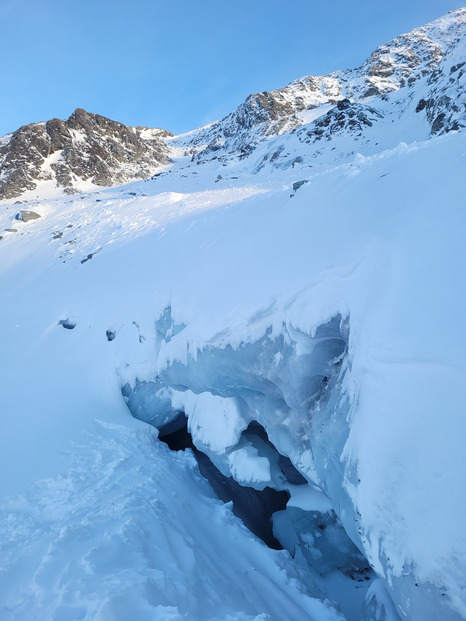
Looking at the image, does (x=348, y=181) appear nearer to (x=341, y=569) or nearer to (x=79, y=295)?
(x=341, y=569)

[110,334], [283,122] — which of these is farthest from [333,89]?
[110,334]

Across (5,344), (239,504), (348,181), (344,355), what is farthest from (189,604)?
(5,344)

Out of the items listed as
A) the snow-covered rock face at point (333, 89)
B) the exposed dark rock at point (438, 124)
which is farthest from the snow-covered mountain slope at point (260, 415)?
the snow-covered rock face at point (333, 89)

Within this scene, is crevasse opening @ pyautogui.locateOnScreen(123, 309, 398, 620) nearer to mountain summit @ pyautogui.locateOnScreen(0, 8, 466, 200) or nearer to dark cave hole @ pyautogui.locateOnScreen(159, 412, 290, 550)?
dark cave hole @ pyautogui.locateOnScreen(159, 412, 290, 550)

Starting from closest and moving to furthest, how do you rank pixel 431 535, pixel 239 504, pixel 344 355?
pixel 431 535 → pixel 344 355 → pixel 239 504

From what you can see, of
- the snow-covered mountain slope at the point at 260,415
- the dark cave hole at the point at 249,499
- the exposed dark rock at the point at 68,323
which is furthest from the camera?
the exposed dark rock at the point at 68,323

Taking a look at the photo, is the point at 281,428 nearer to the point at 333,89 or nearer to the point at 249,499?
the point at 249,499

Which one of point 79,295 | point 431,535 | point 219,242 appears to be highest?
point 219,242

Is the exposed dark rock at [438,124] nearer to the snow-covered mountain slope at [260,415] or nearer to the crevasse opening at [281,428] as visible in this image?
the snow-covered mountain slope at [260,415]
